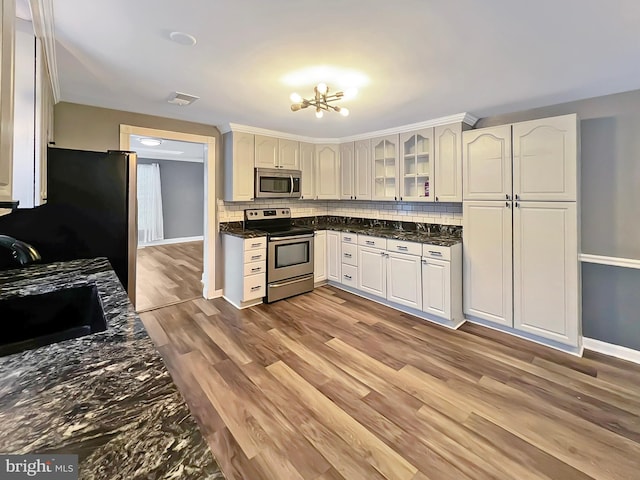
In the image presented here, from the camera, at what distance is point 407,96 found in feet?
9.27

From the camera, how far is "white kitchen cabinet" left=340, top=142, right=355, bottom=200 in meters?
4.76

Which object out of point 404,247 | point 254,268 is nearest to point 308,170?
point 254,268

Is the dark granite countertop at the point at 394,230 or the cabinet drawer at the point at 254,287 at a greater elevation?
the dark granite countertop at the point at 394,230

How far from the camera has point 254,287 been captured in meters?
3.95

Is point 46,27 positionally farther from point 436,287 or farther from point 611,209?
point 611,209

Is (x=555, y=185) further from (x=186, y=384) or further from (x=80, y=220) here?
(x=80, y=220)

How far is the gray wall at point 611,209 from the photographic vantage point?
266 cm

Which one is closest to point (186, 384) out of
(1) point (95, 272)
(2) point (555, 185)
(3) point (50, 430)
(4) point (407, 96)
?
(1) point (95, 272)

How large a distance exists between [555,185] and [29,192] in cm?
373

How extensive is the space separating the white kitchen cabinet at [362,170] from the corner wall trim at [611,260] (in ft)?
8.30

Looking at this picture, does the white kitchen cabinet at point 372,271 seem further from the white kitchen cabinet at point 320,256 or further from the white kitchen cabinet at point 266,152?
the white kitchen cabinet at point 266,152

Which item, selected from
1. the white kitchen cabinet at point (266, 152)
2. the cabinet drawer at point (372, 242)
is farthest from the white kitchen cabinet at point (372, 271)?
the white kitchen cabinet at point (266, 152)

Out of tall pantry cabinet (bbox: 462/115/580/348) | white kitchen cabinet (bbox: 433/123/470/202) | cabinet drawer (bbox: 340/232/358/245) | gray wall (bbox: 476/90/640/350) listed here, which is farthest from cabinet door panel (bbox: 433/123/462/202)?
cabinet drawer (bbox: 340/232/358/245)

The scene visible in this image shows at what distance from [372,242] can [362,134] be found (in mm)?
1620
